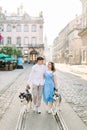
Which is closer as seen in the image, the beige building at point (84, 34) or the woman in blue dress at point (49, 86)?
the woman in blue dress at point (49, 86)

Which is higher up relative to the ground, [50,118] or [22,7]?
[22,7]

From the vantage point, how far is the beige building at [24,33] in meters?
114

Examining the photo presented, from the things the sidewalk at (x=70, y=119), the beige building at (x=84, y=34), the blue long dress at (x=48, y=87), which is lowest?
the sidewalk at (x=70, y=119)

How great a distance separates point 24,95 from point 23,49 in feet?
343

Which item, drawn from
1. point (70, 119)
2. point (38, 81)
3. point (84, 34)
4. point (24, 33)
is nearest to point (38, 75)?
point (38, 81)

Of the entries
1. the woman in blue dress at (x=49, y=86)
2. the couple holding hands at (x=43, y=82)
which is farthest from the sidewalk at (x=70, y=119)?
the couple holding hands at (x=43, y=82)

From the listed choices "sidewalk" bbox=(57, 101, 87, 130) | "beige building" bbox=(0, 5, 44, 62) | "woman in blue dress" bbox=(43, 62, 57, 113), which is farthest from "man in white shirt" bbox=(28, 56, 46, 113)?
"beige building" bbox=(0, 5, 44, 62)

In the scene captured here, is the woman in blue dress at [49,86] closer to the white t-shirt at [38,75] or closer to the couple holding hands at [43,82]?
the couple holding hands at [43,82]

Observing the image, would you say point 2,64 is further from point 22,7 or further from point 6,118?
point 22,7

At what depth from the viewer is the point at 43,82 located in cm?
1145

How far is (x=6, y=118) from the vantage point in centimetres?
1027

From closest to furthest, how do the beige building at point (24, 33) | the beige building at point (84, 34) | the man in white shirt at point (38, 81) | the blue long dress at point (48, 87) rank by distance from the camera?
the blue long dress at point (48, 87), the man in white shirt at point (38, 81), the beige building at point (84, 34), the beige building at point (24, 33)

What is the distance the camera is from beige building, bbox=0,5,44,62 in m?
114

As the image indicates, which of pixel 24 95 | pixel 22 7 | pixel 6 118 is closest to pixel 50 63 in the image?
pixel 24 95
